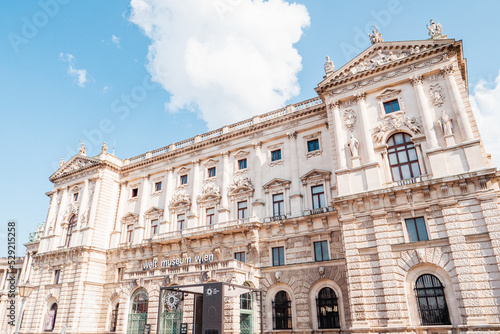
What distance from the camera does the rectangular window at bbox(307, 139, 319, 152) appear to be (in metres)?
35.8

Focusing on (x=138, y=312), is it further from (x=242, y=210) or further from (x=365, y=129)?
(x=365, y=129)

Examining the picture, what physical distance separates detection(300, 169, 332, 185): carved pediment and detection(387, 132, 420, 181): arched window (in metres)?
6.16

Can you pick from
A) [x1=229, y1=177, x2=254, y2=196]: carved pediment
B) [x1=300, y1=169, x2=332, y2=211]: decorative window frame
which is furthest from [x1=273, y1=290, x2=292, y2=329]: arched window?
[x1=229, y1=177, x2=254, y2=196]: carved pediment

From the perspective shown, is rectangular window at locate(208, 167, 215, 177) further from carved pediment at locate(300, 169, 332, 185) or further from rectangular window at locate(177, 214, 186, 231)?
carved pediment at locate(300, 169, 332, 185)

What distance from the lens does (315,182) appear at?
112 ft

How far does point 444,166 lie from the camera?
85.0ft

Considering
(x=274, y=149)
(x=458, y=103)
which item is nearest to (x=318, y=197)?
(x=274, y=149)

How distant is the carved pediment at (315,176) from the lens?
33.5 metres

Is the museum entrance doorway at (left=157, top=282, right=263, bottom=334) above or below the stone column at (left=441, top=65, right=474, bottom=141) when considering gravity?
below

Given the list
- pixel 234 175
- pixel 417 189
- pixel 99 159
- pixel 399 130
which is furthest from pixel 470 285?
pixel 99 159

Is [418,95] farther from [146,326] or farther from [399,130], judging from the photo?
[146,326]

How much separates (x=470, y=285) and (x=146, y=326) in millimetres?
25606

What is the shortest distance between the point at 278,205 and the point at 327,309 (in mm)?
10801

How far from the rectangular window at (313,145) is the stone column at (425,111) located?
10.3 metres
